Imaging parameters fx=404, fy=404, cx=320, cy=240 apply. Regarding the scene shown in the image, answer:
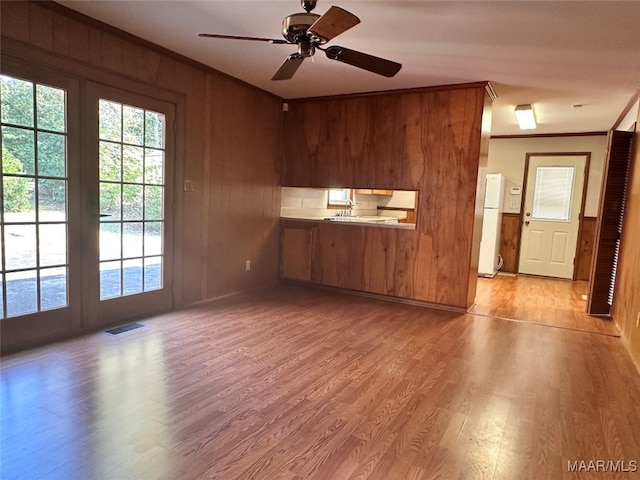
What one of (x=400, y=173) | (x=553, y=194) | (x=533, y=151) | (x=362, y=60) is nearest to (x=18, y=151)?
(x=362, y=60)

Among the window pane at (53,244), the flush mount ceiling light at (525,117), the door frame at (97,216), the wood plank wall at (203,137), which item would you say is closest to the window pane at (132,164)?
the door frame at (97,216)

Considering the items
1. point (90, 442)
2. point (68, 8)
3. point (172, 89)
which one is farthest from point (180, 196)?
point (90, 442)

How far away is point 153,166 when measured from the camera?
3.64 metres

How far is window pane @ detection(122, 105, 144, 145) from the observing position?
133 inches

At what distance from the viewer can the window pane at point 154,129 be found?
3566 mm

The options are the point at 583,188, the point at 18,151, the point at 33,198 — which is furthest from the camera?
the point at 583,188

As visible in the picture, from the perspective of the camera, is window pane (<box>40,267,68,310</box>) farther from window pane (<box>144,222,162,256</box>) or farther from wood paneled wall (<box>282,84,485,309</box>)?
wood paneled wall (<box>282,84,485,309</box>)

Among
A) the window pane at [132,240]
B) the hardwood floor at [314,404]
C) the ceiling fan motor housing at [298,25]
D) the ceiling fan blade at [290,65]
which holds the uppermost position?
the ceiling fan motor housing at [298,25]

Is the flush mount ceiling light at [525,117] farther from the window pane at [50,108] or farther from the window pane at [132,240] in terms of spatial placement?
the window pane at [50,108]

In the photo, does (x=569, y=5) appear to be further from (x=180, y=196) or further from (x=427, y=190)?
(x=180, y=196)

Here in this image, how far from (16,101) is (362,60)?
2.30 metres

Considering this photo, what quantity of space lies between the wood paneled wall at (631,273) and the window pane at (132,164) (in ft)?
13.7

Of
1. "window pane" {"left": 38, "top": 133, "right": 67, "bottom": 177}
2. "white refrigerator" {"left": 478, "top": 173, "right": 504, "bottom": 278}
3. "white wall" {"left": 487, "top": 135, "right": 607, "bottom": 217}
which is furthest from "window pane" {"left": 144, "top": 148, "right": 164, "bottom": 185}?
"white wall" {"left": 487, "top": 135, "right": 607, "bottom": 217}

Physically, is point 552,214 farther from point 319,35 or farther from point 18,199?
point 18,199
